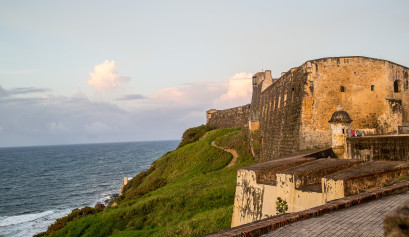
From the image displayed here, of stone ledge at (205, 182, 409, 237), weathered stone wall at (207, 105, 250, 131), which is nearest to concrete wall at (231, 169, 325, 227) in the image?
stone ledge at (205, 182, 409, 237)

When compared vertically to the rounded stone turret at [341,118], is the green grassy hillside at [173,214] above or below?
below

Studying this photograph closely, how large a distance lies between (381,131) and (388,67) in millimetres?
3771

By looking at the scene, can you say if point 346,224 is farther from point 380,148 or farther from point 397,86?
point 397,86

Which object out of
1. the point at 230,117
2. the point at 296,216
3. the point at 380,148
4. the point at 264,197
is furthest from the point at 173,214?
the point at 230,117

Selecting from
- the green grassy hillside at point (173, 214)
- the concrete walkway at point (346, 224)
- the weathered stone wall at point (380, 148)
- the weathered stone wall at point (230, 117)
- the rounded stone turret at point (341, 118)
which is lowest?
the green grassy hillside at point (173, 214)

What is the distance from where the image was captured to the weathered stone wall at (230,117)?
44284 millimetres

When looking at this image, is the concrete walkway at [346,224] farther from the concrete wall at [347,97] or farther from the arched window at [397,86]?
the arched window at [397,86]

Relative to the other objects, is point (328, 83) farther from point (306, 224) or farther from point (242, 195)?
point (306, 224)

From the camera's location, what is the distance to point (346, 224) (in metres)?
4.82

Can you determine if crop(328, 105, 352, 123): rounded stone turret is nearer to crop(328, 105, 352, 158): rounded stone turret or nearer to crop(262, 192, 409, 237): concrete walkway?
crop(328, 105, 352, 158): rounded stone turret

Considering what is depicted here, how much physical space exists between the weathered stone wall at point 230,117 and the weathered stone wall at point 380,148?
26827mm

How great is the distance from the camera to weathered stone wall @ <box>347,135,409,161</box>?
11.3 m

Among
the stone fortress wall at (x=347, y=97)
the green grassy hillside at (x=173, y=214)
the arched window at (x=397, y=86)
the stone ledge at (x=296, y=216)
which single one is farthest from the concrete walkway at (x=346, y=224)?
the arched window at (x=397, y=86)

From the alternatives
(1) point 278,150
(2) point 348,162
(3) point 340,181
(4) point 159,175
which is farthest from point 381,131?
(4) point 159,175
